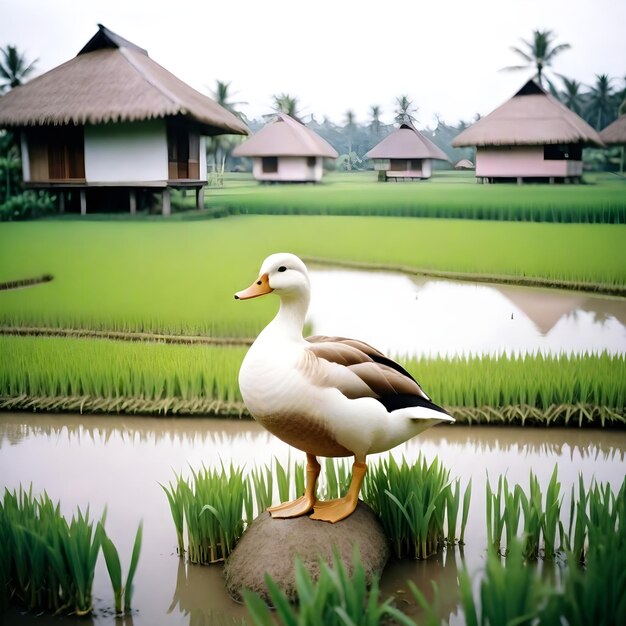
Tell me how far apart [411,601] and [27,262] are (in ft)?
7.22

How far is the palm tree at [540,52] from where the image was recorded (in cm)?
297

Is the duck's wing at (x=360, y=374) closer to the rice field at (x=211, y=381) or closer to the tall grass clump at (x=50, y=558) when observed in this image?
the tall grass clump at (x=50, y=558)

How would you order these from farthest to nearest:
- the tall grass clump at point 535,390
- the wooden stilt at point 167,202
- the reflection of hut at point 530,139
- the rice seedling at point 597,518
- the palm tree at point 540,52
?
the wooden stilt at point 167,202
the reflection of hut at point 530,139
the palm tree at point 540,52
the tall grass clump at point 535,390
the rice seedling at point 597,518

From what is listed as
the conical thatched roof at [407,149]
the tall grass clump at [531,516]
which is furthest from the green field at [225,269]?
the tall grass clump at [531,516]

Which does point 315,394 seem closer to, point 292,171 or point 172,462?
point 172,462

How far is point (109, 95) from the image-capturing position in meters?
3.28

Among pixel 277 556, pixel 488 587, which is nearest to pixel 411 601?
pixel 277 556

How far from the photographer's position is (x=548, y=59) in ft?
9.91

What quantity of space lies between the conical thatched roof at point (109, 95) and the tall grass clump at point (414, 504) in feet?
5.34

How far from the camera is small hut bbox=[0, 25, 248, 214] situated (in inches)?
125

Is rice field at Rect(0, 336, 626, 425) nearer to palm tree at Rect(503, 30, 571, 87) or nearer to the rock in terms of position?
the rock

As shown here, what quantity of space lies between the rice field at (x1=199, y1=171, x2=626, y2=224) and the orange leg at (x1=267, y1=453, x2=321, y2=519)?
134 centimetres

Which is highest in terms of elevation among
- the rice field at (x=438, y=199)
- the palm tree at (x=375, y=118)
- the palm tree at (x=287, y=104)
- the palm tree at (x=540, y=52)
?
the palm tree at (x=540, y=52)

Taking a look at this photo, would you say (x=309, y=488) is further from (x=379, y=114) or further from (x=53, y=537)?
(x=379, y=114)
